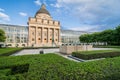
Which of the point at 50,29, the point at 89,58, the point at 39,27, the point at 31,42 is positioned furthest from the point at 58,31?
the point at 89,58

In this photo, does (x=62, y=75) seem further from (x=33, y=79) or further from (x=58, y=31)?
(x=58, y=31)

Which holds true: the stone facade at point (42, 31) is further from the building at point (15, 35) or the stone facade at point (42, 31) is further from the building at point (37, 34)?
the building at point (15, 35)

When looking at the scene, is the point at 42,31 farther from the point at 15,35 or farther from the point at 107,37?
the point at 107,37

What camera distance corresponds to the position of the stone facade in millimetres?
50941

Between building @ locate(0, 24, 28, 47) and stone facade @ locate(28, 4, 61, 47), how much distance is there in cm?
313

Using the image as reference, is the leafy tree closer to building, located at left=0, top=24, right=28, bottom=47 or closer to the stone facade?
the stone facade

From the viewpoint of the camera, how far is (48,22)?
55188mm

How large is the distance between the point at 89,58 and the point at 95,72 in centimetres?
601

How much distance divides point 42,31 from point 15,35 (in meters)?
14.6

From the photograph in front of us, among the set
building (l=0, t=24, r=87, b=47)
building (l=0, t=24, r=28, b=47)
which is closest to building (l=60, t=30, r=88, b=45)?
building (l=0, t=24, r=87, b=47)

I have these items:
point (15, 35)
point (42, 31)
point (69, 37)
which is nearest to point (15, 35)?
point (15, 35)

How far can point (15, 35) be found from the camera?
48.1 meters

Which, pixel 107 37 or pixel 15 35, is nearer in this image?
pixel 107 37

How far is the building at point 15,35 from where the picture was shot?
153 feet
